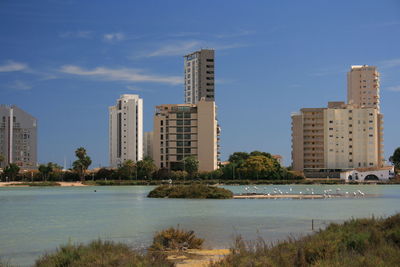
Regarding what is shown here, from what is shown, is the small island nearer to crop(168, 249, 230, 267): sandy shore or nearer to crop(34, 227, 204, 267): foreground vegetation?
crop(168, 249, 230, 267): sandy shore

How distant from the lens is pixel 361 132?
16175 cm

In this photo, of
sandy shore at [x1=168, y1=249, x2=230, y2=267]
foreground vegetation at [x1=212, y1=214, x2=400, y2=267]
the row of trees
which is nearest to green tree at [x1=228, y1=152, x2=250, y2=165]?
the row of trees

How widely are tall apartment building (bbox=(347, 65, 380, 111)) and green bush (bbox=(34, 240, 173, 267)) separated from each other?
18453 centimetres

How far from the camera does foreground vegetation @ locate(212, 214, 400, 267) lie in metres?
13.8

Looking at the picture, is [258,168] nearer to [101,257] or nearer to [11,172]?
[11,172]

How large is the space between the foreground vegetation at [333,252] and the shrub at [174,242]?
539 centimetres

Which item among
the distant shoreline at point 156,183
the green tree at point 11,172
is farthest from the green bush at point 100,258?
the green tree at point 11,172

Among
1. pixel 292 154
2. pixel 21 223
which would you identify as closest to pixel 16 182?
pixel 292 154

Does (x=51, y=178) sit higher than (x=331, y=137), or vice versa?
(x=331, y=137)

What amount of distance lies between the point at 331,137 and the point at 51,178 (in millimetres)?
76758

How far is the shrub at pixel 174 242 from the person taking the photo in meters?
21.8

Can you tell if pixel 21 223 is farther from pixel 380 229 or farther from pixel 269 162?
pixel 269 162

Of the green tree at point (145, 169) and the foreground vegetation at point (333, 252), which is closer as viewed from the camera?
the foreground vegetation at point (333, 252)

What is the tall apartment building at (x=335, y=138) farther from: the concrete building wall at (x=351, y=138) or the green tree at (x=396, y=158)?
the green tree at (x=396, y=158)
